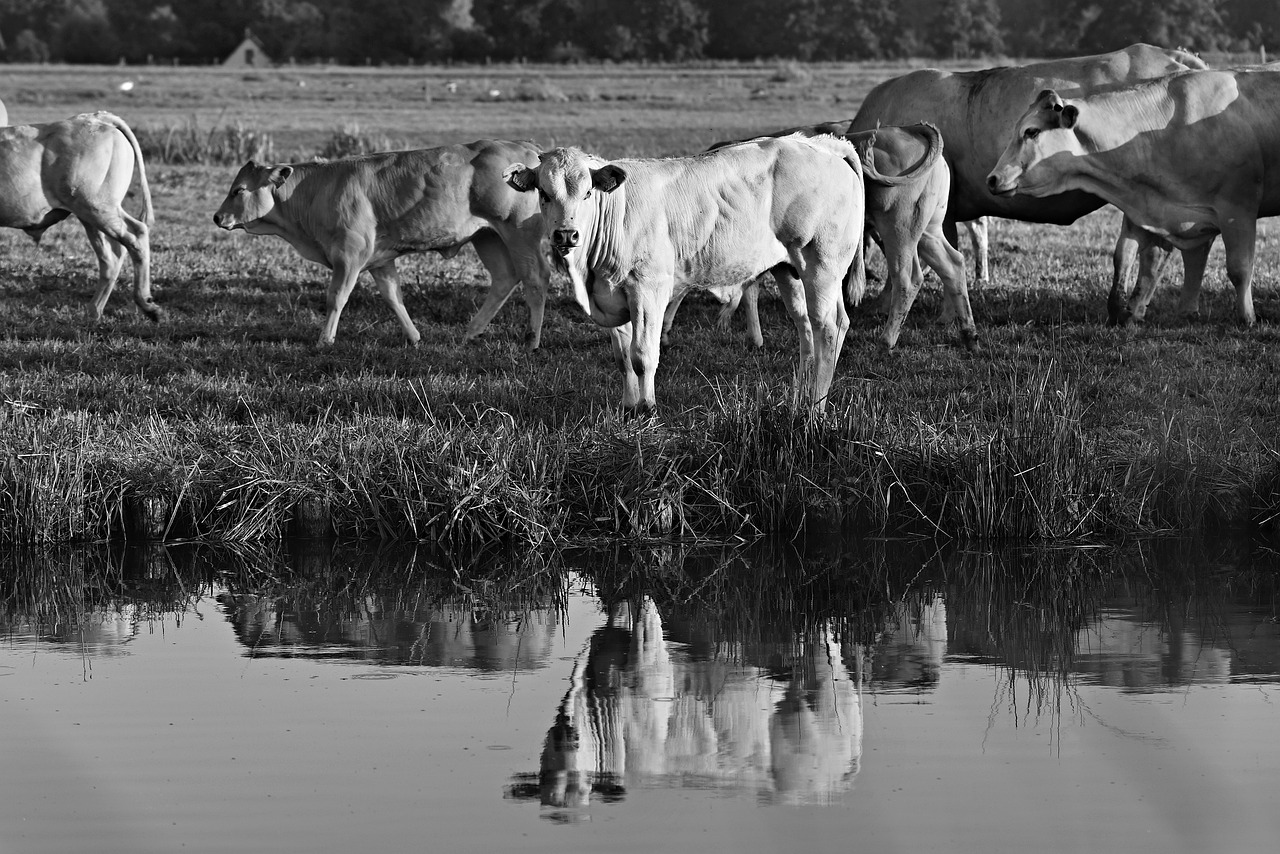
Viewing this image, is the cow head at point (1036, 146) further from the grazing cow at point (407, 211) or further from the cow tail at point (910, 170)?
the grazing cow at point (407, 211)

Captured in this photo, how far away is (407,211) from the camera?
12875 millimetres

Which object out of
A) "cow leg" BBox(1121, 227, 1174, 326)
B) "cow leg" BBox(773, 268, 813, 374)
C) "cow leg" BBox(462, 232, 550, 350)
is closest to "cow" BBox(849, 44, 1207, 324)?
"cow leg" BBox(1121, 227, 1174, 326)

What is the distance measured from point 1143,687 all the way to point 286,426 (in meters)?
4.79

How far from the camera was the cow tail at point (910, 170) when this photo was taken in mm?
11508

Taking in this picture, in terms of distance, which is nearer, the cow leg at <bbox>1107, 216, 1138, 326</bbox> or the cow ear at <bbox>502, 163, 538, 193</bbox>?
the cow ear at <bbox>502, 163, 538, 193</bbox>

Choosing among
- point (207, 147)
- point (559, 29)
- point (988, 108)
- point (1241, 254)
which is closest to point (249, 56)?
point (559, 29)

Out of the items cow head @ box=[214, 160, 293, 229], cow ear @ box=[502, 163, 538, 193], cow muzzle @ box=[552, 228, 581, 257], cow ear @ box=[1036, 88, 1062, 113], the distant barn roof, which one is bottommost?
cow muzzle @ box=[552, 228, 581, 257]

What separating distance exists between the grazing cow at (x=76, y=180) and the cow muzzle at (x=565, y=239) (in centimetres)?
567

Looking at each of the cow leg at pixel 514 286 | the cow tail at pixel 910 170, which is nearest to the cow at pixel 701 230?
the cow tail at pixel 910 170

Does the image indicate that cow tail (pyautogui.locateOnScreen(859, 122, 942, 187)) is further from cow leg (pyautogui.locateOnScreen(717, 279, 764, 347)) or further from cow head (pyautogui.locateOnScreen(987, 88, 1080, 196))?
cow leg (pyautogui.locateOnScreen(717, 279, 764, 347))

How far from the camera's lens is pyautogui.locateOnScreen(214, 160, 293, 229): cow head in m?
13.2

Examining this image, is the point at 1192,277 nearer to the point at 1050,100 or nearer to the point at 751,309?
the point at 1050,100

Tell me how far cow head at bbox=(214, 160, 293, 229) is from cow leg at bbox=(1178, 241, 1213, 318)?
6839 millimetres

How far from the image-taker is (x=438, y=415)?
33.1 feet
